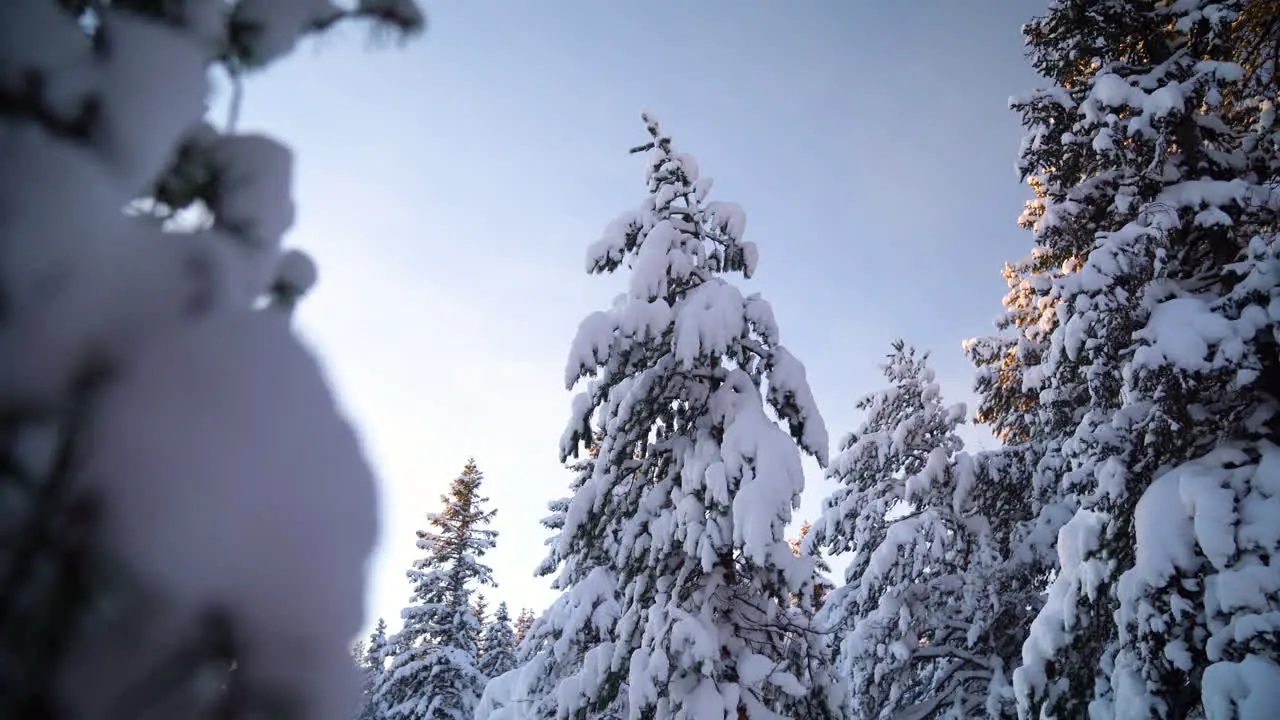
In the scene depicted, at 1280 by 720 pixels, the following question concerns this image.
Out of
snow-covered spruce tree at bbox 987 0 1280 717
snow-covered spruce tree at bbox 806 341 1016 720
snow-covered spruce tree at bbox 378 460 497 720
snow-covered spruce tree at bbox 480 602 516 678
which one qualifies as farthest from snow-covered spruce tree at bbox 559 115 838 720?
snow-covered spruce tree at bbox 480 602 516 678

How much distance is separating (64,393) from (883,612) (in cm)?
1403

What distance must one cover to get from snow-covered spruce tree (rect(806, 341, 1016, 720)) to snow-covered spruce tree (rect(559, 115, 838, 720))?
583 cm

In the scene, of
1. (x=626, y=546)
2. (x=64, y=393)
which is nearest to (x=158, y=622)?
(x=64, y=393)

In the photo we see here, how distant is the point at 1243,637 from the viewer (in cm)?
541

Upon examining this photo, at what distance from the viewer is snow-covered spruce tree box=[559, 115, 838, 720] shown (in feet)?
21.9

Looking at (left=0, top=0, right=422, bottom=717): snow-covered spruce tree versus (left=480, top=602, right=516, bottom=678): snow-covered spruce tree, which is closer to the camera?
(left=0, top=0, right=422, bottom=717): snow-covered spruce tree

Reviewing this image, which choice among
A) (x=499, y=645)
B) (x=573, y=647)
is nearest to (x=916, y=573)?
(x=573, y=647)

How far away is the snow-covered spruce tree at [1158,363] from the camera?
5969 mm

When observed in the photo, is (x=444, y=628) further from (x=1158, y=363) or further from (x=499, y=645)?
(x=1158, y=363)

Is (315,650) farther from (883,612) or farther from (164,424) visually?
(883,612)

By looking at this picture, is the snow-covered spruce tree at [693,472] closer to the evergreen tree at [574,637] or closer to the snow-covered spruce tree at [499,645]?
the evergreen tree at [574,637]

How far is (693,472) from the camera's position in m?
7.34

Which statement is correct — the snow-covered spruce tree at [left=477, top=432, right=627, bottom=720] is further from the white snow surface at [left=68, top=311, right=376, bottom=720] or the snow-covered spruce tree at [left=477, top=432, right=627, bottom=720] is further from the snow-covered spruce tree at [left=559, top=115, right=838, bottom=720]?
the white snow surface at [left=68, top=311, right=376, bottom=720]

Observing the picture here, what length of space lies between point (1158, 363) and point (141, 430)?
825 centimetres
